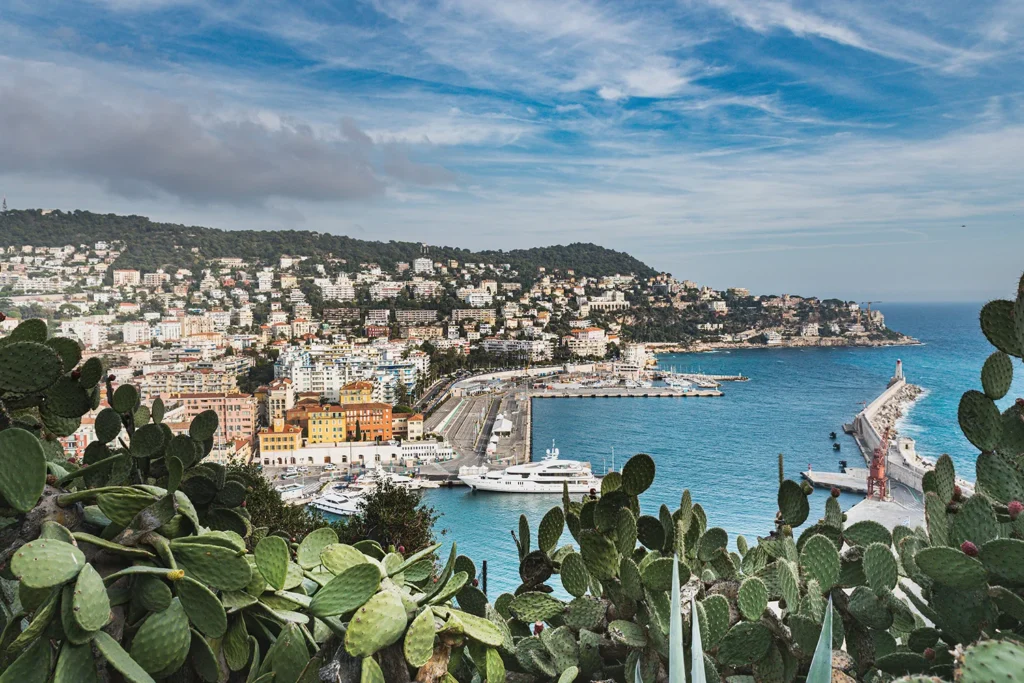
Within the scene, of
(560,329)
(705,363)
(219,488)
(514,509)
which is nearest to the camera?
(219,488)

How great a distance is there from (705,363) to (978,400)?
133ft

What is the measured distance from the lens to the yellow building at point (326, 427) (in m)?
18.7

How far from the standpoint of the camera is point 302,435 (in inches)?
746

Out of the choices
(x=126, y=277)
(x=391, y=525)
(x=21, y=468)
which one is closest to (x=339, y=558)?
(x=21, y=468)

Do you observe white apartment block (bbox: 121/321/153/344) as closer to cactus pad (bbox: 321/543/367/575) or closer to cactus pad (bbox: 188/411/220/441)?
cactus pad (bbox: 188/411/220/441)

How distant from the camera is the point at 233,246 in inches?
2132

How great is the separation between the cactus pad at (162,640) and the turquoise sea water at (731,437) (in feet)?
22.6

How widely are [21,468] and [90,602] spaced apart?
0.13 meters

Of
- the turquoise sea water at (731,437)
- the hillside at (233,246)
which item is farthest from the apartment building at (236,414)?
the hillside at (233,246)

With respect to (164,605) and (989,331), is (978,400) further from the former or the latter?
(164,605)

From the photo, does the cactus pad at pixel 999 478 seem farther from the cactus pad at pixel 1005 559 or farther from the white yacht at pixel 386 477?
the white yacht at pixel 386 477

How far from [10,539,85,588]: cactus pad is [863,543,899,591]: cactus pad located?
31.2 inches

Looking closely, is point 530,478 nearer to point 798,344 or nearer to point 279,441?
point 279,441

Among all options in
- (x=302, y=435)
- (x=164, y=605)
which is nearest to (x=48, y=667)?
(x=164, y=605)
